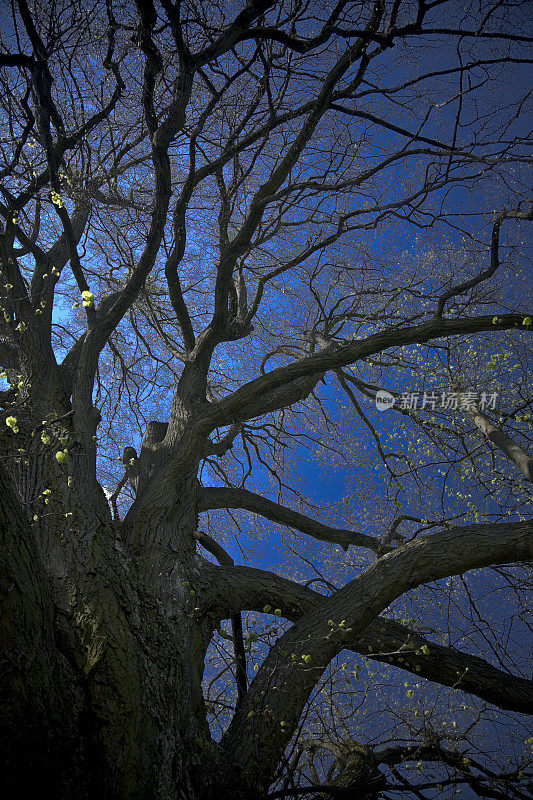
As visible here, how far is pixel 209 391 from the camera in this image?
5.30 metres

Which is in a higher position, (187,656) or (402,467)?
(402,467)

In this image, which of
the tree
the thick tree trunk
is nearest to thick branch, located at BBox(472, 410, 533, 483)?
the tree

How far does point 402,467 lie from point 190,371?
3.54m

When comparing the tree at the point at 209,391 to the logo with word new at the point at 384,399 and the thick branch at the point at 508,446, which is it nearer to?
the thick branch at the point at 508,446

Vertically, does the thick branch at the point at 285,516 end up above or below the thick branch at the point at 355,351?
below

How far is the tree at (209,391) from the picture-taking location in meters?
1.80

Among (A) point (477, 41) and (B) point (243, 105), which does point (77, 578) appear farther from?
(A) point (477, 41)

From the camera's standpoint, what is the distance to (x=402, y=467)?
20.6ft

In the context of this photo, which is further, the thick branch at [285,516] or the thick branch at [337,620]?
the thick branch at [285,516]

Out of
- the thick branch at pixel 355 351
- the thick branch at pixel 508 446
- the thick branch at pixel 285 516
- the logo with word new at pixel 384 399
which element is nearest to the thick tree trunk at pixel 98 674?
the thick branch at pixel 355 351

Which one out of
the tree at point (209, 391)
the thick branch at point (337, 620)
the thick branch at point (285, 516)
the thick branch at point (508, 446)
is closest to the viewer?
the tree at point (209, 391)

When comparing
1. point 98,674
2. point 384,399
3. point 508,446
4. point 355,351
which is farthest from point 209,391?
point 98,674

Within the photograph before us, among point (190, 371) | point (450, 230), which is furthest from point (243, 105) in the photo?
point (450, 230)

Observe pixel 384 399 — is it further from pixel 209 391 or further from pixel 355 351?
pixel 355 351
